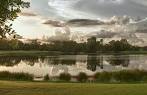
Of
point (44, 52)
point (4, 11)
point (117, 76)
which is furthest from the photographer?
point (44, 52)

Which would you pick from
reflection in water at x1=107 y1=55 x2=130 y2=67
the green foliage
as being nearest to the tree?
the green foliage

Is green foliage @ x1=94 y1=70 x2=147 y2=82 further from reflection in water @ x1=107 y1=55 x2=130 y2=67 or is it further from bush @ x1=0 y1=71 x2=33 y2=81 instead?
reflection in water @ x1=107 y1=55 x2=130 y2=67

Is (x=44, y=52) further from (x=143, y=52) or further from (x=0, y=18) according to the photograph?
(x=0, y=18)

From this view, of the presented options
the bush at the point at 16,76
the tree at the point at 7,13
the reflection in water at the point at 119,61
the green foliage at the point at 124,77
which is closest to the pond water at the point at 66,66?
the reflection in water at the point at 119,61

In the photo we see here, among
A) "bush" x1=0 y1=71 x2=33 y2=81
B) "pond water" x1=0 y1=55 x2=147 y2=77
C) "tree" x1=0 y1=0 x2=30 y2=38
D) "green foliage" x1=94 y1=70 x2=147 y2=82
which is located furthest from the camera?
"pond water" x1=0 y1=55 x2=147 y2=77

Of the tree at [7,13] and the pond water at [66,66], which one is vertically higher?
the tree at [7,13]

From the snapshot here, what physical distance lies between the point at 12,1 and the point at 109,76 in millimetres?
21708

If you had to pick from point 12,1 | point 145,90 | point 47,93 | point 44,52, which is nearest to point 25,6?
point 12,1

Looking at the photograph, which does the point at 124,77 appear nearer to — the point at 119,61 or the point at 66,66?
the point at 66,66

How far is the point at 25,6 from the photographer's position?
83.6 ft

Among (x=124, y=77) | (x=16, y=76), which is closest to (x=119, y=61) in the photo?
(x=124, y=77)

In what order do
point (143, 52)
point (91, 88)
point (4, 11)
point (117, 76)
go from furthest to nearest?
point (143, 52)
point (117, 76)
point (91, 88)
point (4, 11)

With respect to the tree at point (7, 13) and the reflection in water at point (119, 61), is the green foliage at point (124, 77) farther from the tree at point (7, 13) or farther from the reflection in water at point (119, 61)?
the reflection in water at point (119, 61)

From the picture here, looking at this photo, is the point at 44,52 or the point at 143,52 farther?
the point at 143,52
